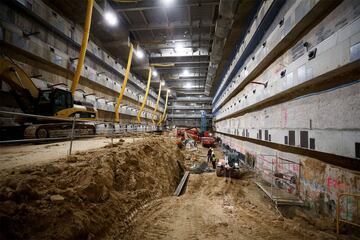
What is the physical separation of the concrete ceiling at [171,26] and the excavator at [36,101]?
15.8ft

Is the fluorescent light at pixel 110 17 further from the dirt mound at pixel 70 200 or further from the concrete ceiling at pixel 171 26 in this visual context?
the dirt mound at pixel 70 200

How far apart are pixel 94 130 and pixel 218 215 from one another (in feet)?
29.6

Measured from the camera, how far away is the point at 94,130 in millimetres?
10156

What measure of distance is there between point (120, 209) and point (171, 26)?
12.0m

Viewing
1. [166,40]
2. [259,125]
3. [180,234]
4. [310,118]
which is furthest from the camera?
[166,40]

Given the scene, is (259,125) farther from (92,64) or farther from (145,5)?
(92,64)

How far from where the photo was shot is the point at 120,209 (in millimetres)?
3412

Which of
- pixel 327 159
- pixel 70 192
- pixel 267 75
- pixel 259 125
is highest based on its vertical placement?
pixel 267 75

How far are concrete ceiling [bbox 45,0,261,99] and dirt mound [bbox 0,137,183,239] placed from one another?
848cm

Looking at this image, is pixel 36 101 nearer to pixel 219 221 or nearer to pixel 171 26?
pixel 219 221

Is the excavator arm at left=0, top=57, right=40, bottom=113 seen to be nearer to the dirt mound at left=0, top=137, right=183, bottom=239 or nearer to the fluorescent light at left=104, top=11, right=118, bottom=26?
the fluorescent light at left=104, top=11, right=118, bottom=26

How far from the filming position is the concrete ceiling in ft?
29.1

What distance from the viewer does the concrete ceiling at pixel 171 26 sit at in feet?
29.1

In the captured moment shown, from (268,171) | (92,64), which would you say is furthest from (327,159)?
(92,64)
